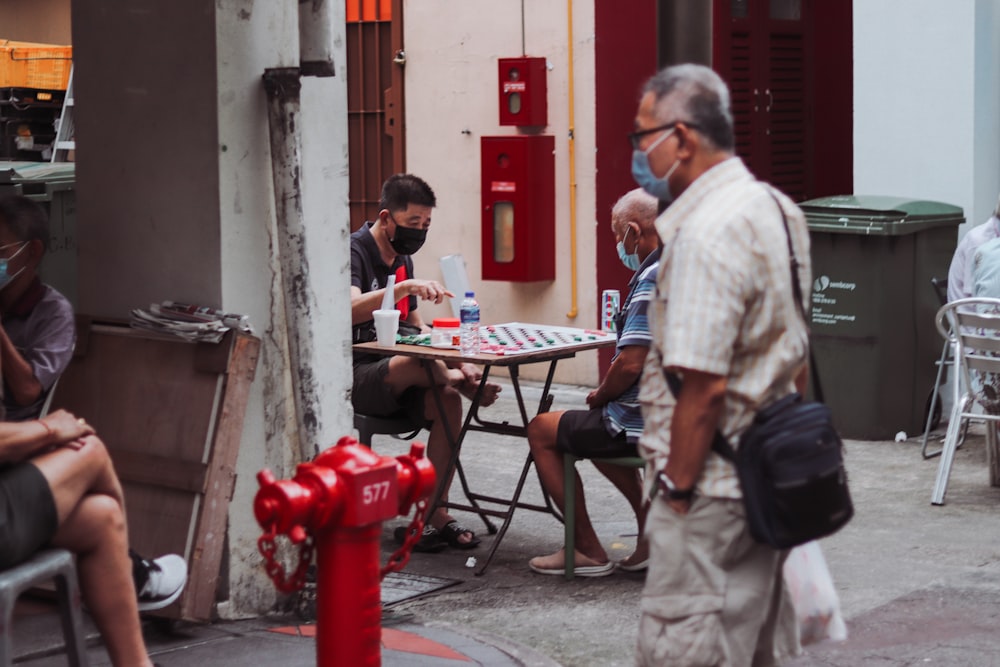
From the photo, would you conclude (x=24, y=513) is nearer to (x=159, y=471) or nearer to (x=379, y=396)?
(x=159, y=471)

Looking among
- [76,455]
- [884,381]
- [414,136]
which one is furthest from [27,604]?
[414,136]

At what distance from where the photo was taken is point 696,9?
4.21 meters

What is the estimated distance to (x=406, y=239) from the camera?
22.5ft

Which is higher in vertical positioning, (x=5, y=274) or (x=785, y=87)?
(x=785, y=87)

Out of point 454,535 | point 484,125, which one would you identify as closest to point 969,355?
point 454,535

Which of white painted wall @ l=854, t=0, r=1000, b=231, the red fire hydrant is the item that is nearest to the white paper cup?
the red fire hydrant

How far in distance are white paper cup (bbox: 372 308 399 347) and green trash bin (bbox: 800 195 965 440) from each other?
3.09m

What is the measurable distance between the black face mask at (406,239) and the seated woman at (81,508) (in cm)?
266

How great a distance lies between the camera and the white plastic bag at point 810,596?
356cm

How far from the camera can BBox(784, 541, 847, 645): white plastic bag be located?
11.7 feet

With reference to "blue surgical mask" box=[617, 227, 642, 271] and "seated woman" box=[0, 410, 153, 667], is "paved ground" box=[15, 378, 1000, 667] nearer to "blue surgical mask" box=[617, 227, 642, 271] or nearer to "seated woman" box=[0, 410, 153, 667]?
"seated woman" box=[0, 410, 153, 667]

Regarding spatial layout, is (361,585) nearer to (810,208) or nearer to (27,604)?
(27,604)

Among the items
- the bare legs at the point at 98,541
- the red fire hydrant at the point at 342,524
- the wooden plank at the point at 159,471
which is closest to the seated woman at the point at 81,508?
the bare legs at the point at 98,541

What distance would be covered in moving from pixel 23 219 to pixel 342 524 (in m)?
1.97
